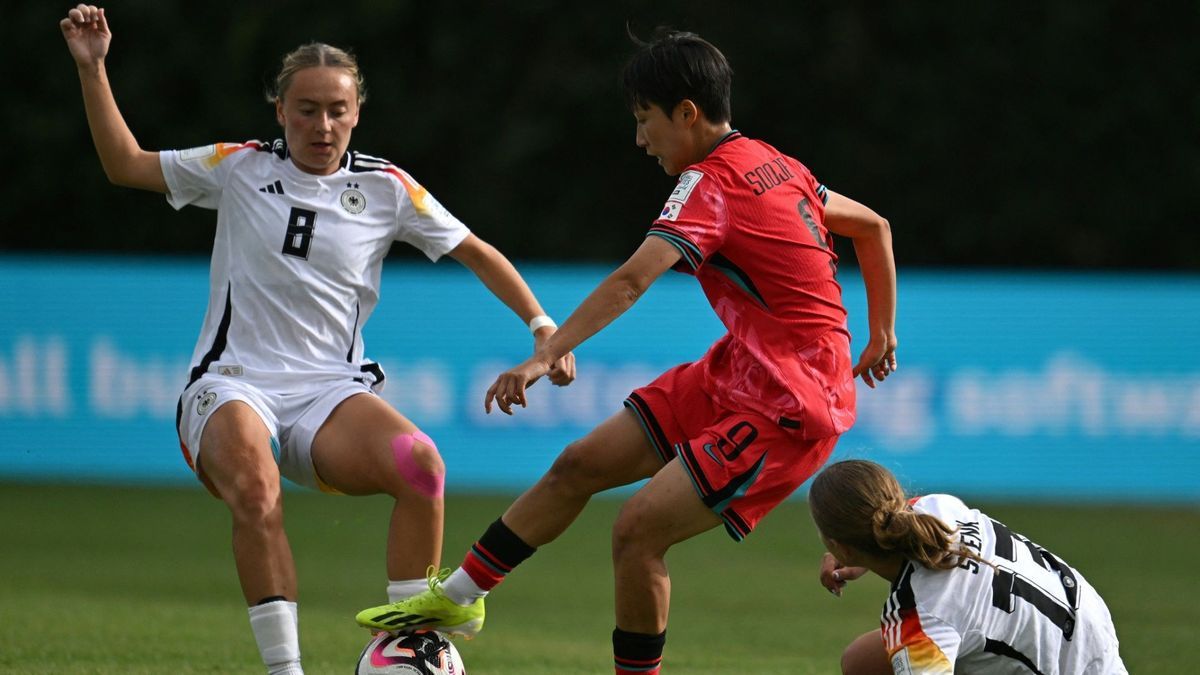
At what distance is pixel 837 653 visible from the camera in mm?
6867

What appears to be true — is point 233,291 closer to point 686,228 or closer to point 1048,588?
point 686,228

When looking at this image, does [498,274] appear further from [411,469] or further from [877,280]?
[877,280]

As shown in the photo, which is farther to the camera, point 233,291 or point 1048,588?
point 233,291

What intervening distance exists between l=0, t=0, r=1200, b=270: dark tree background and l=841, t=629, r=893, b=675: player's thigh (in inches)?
A: 522

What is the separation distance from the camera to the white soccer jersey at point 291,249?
5.22 meters

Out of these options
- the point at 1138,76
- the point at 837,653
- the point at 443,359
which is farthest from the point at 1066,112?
the point at 837,653

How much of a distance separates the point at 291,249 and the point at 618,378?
676 cm

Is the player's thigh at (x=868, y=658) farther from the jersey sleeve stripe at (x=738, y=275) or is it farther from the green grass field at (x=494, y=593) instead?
the green grass field at (x=494, y=593)

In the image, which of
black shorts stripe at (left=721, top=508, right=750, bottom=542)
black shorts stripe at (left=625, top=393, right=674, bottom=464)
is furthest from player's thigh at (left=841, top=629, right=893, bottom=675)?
black shorts stripe at (left=625, top=393, right=674, bottom=464)

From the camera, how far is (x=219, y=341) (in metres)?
5.24

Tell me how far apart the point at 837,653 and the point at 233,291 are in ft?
10.1

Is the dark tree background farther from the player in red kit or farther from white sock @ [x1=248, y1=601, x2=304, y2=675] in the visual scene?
white sock @ [x1=248, y1=601, x2=304, y2=675]

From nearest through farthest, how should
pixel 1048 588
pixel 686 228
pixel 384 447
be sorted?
pixel 1048 588, pixel 686 228, pixel 384 447

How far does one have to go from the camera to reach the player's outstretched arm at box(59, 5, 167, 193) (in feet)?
17.3
